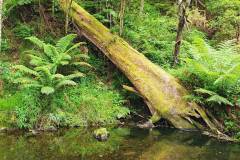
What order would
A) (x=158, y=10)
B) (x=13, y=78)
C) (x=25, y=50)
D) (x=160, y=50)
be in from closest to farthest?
(x=13, y=78) < (x=25, y=50) < (x=160, y=50) < (x=158, y=10)

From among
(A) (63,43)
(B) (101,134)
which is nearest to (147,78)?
(A) (63,43)

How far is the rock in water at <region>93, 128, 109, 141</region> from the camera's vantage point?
1160cm

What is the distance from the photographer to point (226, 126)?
42.5 ft

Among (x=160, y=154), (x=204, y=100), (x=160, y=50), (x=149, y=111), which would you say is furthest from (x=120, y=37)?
(x=160, y=154)

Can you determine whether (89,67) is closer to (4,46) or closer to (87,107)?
(87,107)

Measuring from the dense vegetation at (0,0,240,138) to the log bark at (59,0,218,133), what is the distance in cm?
44

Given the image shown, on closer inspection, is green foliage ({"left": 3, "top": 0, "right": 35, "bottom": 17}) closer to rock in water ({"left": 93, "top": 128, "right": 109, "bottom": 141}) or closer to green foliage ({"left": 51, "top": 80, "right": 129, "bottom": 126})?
green foliage ({"left": 51, "top": 80, "right": 129, "bottom": 126})

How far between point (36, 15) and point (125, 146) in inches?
334

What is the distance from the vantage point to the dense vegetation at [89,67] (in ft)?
42.1

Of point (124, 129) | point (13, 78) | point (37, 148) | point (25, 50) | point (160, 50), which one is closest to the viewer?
point (37, 148)

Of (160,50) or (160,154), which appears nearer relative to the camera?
(160,154)

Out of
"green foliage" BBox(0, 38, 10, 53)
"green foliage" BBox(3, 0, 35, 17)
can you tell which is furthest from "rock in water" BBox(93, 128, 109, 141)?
"green foliage" BBox(3, 0, 35, 17)

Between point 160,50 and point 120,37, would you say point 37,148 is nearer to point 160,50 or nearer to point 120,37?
point 120,37

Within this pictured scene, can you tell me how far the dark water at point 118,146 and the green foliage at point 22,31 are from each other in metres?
5.55
